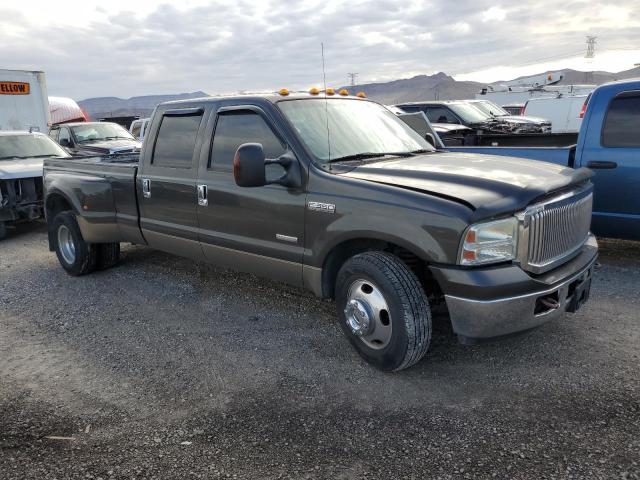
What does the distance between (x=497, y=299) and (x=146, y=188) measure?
3.50m

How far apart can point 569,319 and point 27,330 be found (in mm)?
4613

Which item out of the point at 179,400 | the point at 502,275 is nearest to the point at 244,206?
the point at 179,400

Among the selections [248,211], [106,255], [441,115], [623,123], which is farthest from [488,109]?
[248,211]

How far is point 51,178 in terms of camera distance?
250 inches

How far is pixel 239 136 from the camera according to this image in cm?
434

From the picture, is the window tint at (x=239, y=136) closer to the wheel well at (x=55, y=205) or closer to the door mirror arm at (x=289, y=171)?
the door mirror arm at (x=289, y=171)

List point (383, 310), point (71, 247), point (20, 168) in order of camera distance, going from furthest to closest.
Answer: point (20, 168)
point (71, 247)
point (383, 310)

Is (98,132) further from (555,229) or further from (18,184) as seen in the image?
(555,229)

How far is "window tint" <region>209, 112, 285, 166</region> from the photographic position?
4094 mm

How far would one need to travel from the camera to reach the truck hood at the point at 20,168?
832cm

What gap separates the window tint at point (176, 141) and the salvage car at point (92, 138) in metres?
8.60

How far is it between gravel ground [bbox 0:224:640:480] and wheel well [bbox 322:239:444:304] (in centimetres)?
50

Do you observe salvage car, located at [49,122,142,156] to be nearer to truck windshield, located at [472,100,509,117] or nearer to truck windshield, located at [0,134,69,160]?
truck windshield, located at [0,134,69,160]

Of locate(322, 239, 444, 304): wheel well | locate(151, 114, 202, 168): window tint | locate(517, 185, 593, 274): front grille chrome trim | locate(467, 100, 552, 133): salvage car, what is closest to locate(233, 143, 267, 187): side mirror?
locate(322, 239, 444, 304): wheel well
